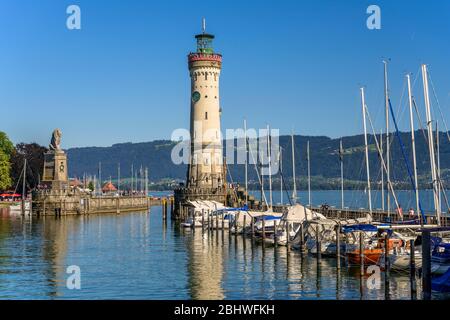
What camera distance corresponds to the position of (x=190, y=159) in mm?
111188

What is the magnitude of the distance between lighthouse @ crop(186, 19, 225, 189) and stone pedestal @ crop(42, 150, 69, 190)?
2475 centimetres

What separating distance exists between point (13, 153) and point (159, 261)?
99329 millimetres

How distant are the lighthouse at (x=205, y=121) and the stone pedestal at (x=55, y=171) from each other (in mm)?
24748

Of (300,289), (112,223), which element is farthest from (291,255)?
(112,223)

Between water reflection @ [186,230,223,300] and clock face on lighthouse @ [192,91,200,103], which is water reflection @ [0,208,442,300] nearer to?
water reflection @ [186,230,223,300]

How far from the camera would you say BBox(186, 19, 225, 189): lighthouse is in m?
108

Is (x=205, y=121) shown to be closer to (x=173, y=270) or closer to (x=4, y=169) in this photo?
(x=4, y=169)

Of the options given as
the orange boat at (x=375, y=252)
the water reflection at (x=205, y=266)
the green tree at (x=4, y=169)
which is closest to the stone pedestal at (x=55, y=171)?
the green tree at (x=4, y=169)

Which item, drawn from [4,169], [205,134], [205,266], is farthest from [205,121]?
[205,266]

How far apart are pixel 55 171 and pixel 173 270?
243 feet

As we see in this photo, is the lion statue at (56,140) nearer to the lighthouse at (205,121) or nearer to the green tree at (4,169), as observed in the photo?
the green tree at (4,169)

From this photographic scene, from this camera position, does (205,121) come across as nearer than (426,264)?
No

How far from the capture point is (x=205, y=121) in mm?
108062

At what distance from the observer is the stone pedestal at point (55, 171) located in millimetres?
122375
